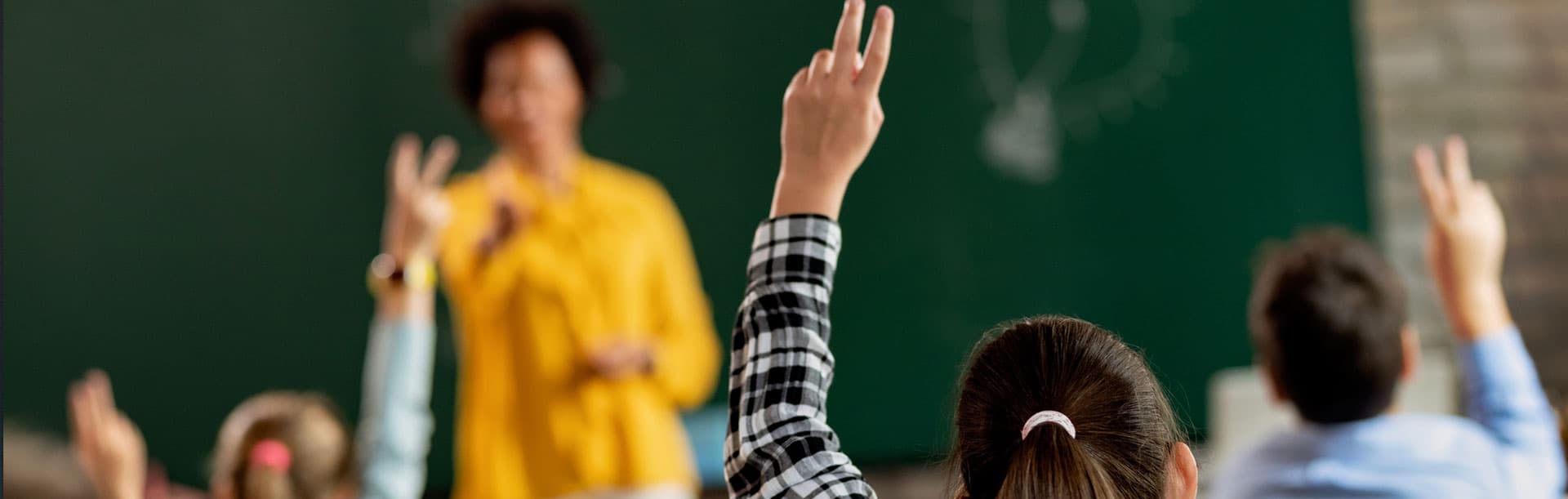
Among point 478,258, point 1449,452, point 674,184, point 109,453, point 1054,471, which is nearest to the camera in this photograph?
point 1054,471

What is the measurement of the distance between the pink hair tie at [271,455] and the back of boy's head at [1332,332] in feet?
3.86

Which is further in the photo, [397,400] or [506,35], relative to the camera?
[506,35]

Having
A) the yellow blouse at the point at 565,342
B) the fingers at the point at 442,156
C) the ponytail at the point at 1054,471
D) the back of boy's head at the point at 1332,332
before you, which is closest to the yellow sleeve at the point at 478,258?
the yellow blouse at the point at 565,342

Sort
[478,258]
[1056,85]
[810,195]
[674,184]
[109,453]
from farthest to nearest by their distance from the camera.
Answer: [1056,85] → [674,184] → [478,258] → [109,453] → [810,195]

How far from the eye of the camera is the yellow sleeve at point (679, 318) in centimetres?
249

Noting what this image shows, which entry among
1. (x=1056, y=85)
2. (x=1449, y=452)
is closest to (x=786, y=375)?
(x=1449, y=452)

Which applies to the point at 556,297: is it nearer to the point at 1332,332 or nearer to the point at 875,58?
the point at 1332,332

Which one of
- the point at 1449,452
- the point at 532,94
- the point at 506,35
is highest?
the point at 506,35

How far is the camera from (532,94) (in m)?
2.57

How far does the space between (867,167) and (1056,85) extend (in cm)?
48

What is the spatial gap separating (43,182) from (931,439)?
6.44 ft

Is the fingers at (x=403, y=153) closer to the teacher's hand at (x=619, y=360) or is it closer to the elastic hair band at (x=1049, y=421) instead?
the teacher's hand at (x=619, y=360)

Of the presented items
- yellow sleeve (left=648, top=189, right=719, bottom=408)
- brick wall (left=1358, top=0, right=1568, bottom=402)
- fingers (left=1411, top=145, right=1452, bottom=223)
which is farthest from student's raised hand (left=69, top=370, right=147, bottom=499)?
brick wall (left=1358, top=0, right=1568, bottom=402)

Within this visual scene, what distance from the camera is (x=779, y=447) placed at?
0.79 metres
